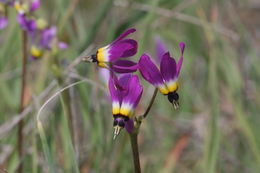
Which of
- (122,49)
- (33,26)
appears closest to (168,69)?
(122,49)

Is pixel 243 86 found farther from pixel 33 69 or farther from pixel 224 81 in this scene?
pixel 33 69

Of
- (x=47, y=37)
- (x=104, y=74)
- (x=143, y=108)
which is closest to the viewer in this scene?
(x=47, y=37)

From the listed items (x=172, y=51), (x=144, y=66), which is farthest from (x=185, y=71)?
(x=144, y=66)

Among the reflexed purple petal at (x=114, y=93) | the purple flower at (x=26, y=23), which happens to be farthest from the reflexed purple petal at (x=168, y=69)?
the purple flower at (x=26, y=23)

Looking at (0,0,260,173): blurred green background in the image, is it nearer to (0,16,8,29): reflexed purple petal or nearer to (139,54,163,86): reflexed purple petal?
(0,16,8,29): reflexed purple petal

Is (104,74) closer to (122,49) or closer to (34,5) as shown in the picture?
(34,5)

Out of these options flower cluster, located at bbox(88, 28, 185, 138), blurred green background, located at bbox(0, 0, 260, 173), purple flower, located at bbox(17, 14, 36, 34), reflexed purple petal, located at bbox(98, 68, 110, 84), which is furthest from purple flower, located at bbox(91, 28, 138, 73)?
reflexed purple petal, located at bbox(98, 68, 110, 84)

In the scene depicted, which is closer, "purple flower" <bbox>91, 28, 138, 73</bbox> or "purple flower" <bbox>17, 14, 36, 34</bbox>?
"purple flower" <bbox>91, 28, 138, 73</bbox>
